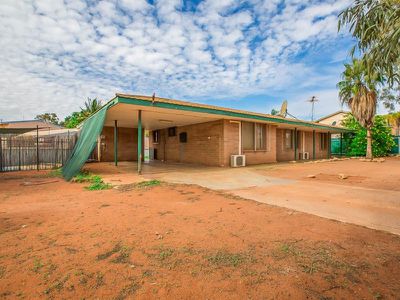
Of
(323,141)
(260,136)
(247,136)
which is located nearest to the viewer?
(247,136)

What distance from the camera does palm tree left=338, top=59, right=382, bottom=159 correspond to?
54.2 feet

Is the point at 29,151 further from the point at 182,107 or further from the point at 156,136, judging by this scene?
the point at 182,107

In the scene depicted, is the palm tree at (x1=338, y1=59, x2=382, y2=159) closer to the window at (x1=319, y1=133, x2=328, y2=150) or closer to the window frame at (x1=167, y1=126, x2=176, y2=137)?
the window at (x1=319, y1=133, x2=328, y2=150)

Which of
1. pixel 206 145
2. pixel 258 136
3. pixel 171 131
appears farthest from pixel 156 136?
pixel 258 136

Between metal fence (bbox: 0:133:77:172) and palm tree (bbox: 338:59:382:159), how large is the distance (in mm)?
→ 20547

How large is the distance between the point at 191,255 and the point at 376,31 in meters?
4.99

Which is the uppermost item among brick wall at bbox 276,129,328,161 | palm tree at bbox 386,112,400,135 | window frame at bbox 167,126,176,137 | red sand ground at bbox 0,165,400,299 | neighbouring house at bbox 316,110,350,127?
neighbouring house at bbox 316,110,350,127

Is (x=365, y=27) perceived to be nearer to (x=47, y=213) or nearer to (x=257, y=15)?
(x=257, y=15)

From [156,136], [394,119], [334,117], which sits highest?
[334,117]

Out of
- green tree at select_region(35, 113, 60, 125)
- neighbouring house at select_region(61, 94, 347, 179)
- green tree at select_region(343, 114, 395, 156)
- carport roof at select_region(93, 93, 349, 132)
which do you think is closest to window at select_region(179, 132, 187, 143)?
neighbouring house at select_region(61, 94, 347, 179)

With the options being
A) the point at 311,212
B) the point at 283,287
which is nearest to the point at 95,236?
the point at 283,287

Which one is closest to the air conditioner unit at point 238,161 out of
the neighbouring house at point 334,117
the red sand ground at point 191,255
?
the red sand ground at point 191,255

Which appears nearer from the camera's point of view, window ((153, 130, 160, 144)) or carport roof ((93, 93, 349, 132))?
carport roof ((93, 93, 349, 132))

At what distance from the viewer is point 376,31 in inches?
157
